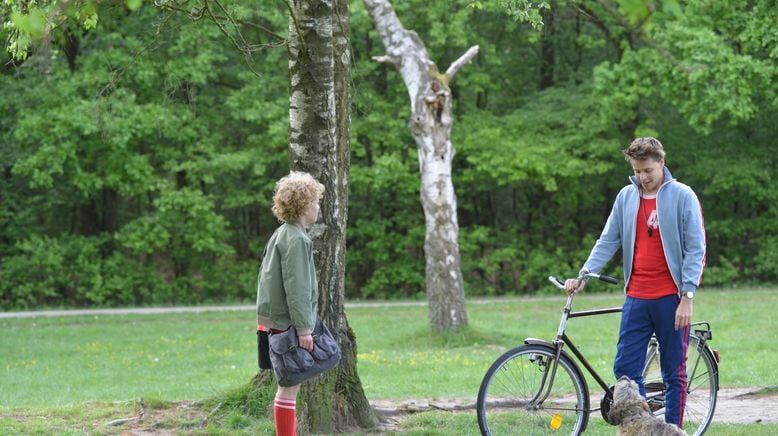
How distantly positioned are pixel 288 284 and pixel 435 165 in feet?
31.9

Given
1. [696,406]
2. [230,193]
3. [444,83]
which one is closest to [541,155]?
[230,193]

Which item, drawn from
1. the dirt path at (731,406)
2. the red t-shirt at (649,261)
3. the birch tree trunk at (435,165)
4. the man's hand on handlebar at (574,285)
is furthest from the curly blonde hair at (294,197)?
the birch tree trunk at (435,165)

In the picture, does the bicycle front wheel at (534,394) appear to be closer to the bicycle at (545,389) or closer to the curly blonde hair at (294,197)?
the bicycle at (545,389)

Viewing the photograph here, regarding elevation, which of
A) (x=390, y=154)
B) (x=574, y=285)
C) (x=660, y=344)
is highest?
(x=390, y=154)

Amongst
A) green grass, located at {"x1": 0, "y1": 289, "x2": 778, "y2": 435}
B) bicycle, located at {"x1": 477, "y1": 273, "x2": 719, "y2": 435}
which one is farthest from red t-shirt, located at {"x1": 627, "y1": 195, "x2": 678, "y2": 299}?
green grass, located at {"x1": 0, "y1": 289, "x2": 778, "y2": 435}

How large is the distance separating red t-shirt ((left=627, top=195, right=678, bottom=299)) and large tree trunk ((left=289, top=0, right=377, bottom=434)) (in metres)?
2.13

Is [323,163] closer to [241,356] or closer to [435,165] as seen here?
[435,165]

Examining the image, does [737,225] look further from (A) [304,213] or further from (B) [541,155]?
(A) [304,213]

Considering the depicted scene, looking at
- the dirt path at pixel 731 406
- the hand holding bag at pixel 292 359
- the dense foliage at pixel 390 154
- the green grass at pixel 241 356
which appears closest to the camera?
the hand holding bag at pixel 292 359

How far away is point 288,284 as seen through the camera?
5621 mm

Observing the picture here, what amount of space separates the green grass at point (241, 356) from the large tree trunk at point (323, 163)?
47cm

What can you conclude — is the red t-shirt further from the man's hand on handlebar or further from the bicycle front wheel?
the bicycle front wheel

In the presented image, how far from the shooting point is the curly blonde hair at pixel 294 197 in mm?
5703

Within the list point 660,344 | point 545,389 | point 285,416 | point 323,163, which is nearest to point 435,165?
point 323,163
